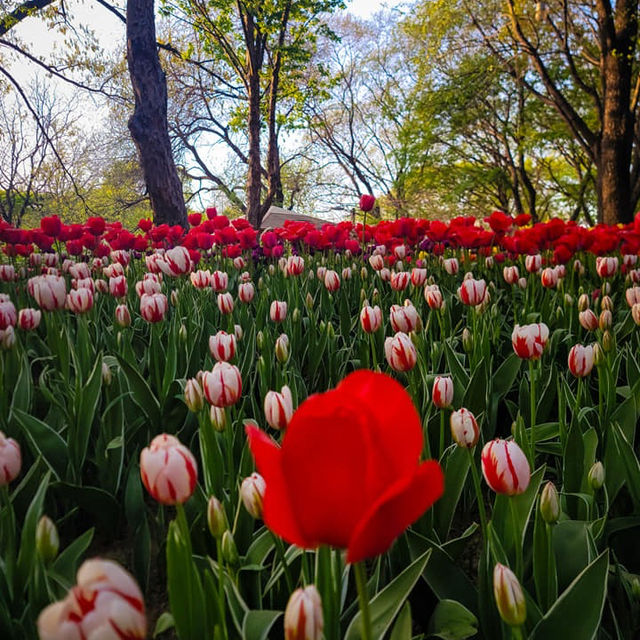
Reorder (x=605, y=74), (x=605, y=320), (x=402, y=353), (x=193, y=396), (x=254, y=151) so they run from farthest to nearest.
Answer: (x=254, y=151)
(x=605, y=74)
(x=605, y=320)
(x=402, y=353)
(x=193, y=396)

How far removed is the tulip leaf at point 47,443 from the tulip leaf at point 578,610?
3.66 feet

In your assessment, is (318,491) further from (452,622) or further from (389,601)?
(452,622)

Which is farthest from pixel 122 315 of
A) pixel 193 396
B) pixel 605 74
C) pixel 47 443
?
pixel 605 74

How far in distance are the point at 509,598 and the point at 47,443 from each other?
1.16 m

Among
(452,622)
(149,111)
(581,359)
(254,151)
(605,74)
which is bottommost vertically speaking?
(452,622)

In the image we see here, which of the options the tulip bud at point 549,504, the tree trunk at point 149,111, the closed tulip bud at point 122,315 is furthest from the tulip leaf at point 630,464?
the tree trunk at point 149,111

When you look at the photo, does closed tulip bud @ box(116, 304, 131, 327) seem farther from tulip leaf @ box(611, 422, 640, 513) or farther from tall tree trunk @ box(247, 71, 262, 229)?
tall tree trunk @ box(247, 71, 262, 229)

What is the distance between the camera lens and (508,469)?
73cm

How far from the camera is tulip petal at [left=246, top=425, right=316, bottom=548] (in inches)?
17.0

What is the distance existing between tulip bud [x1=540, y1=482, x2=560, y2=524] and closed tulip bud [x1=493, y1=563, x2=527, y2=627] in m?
0.25

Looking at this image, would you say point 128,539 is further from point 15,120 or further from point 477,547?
point 15,120

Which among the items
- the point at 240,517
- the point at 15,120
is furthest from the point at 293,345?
the point at 15,120

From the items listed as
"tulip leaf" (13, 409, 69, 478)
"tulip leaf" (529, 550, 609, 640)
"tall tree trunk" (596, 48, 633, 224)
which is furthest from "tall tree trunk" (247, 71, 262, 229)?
Result: "tulip leaf" (529, 550, 609, 640)

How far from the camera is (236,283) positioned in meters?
3.77
